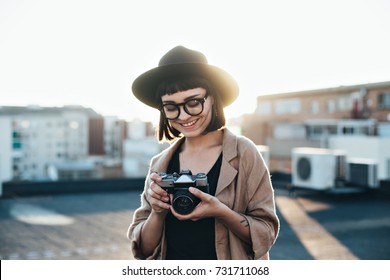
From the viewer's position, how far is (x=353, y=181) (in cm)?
→ 1307

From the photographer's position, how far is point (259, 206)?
5.89 ft

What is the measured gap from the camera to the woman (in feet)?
5.84

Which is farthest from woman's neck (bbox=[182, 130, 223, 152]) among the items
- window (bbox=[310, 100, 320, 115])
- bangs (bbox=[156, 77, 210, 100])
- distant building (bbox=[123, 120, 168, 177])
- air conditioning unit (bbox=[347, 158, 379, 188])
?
window (bbox=[310, 100, 320, 115])

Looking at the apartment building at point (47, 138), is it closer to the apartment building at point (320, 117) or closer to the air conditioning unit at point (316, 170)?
the apartment building at point (320, 117)

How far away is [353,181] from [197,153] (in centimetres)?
1226

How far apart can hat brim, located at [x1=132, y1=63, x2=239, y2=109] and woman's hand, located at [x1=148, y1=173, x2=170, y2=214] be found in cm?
48

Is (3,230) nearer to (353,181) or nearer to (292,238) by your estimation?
(292,238)

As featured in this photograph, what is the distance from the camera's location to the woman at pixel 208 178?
1781mm

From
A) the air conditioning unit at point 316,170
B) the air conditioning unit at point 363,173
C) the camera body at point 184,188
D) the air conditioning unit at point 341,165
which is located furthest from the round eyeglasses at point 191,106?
the air conditioning unit at point 341,165

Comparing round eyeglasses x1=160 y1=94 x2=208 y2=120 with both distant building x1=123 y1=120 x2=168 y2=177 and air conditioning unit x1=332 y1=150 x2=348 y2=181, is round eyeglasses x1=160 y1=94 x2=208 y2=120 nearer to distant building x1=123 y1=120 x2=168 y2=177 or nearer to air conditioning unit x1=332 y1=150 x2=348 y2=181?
air conditioning unit x1=332 y1=150 x2=348 y2=181

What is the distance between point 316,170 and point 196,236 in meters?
11.6

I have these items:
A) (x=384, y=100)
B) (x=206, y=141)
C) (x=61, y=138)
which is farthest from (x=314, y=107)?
(x=61, y=138)

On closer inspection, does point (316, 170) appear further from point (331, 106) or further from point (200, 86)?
point (331, 106)
